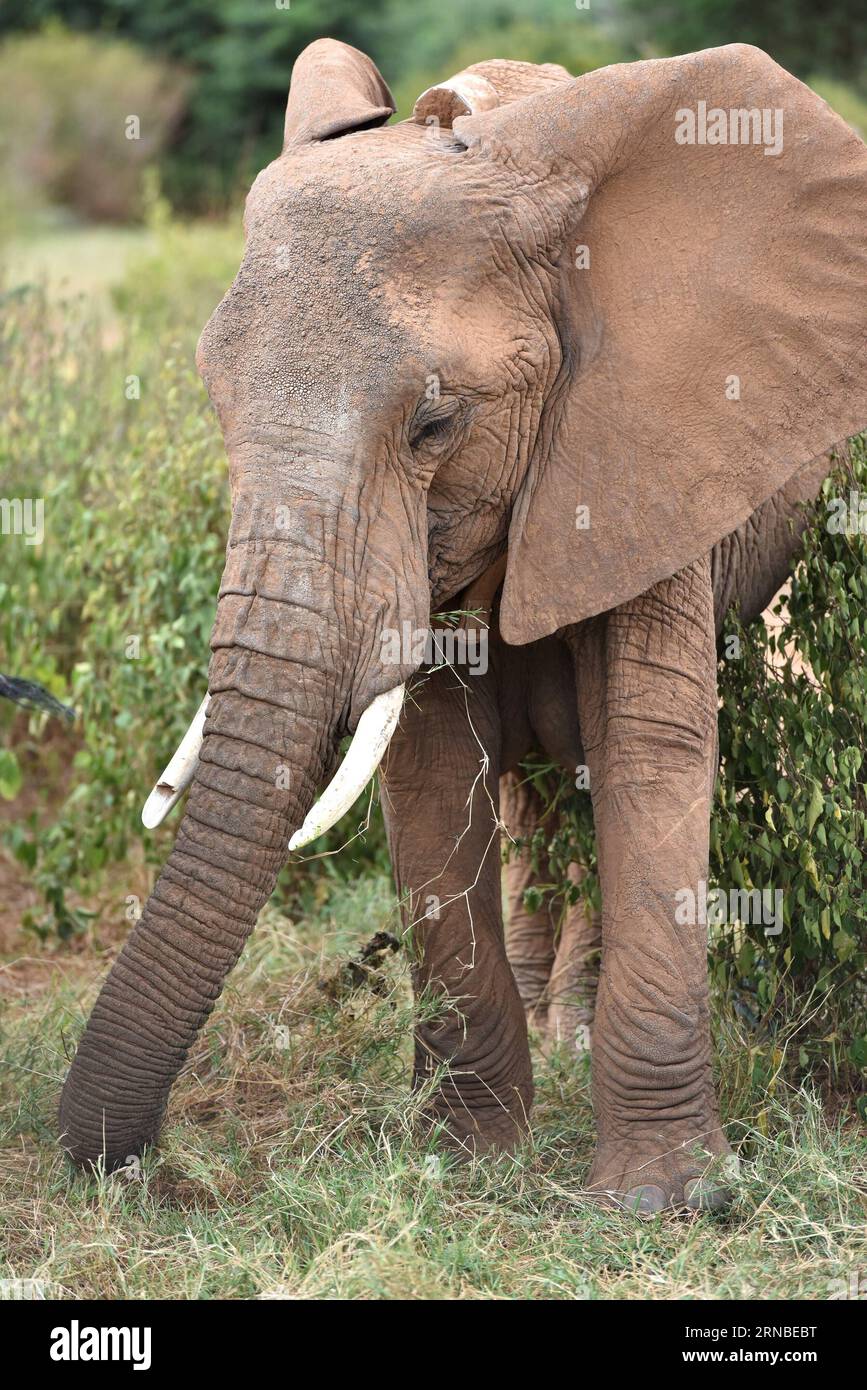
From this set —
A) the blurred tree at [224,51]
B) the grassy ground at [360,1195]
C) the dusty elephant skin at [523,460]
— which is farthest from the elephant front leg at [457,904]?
the blurred tree at [224,51]

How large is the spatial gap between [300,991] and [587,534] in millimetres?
1921

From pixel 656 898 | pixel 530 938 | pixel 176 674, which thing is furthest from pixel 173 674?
pixel 656 898

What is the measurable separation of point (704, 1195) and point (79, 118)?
2694 centimetres

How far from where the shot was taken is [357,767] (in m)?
3.91

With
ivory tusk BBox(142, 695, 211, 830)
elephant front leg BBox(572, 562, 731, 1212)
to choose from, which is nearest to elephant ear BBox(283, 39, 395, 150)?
elephant front leg BBox(572, 562, 731, 1212)

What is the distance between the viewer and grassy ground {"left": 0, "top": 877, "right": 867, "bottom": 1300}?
13.4 feet

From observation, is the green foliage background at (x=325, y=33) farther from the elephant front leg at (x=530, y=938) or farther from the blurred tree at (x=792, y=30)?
the elephant front leg at (x=530, y=938)

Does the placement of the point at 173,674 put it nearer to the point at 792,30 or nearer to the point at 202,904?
the point at 202,904

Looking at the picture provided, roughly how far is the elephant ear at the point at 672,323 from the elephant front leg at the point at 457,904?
0.65 meters

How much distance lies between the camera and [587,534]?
429cm

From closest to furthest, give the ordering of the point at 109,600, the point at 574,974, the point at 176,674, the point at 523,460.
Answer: the point at 523,460, the point at 574,974, the point at 176,674, the point at 109,600

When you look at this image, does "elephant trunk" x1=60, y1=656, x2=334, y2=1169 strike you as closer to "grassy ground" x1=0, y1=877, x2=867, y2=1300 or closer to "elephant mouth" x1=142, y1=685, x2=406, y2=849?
"elephant mouth" x1=142, y1=685, x2=406, y2=849

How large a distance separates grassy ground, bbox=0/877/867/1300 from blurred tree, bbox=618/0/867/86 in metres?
22.4
